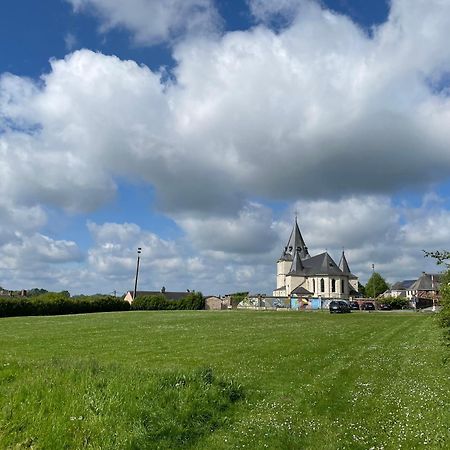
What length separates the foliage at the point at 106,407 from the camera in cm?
801

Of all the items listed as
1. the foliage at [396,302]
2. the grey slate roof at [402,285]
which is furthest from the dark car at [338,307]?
the grey slate roof at [402,285]

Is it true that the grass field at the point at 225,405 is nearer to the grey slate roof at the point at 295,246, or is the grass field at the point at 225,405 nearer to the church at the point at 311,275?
the church at the point at 311,275

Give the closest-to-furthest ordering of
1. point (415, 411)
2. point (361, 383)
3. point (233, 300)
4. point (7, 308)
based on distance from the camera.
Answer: point (415, 411) → point (361, 383) → point (7, 308) → point (233, 300)

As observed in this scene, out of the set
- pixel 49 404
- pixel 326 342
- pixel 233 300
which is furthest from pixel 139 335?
pixel 233 300

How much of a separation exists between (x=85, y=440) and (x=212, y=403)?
3017 mm

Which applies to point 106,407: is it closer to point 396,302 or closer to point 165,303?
point 165,303

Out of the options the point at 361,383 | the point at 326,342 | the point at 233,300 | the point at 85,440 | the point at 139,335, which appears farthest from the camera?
the point at 233,300

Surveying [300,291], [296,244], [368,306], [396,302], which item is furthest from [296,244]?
[368,306]

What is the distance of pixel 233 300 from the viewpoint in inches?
3275

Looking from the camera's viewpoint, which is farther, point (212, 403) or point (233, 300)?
point (233, 300)

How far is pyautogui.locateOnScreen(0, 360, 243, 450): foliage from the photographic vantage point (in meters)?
8.01

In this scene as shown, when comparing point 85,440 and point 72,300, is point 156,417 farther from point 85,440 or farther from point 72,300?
point 72,300

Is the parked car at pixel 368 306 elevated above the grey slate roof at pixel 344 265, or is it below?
below

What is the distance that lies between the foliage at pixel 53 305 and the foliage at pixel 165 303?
4030 millimetres
